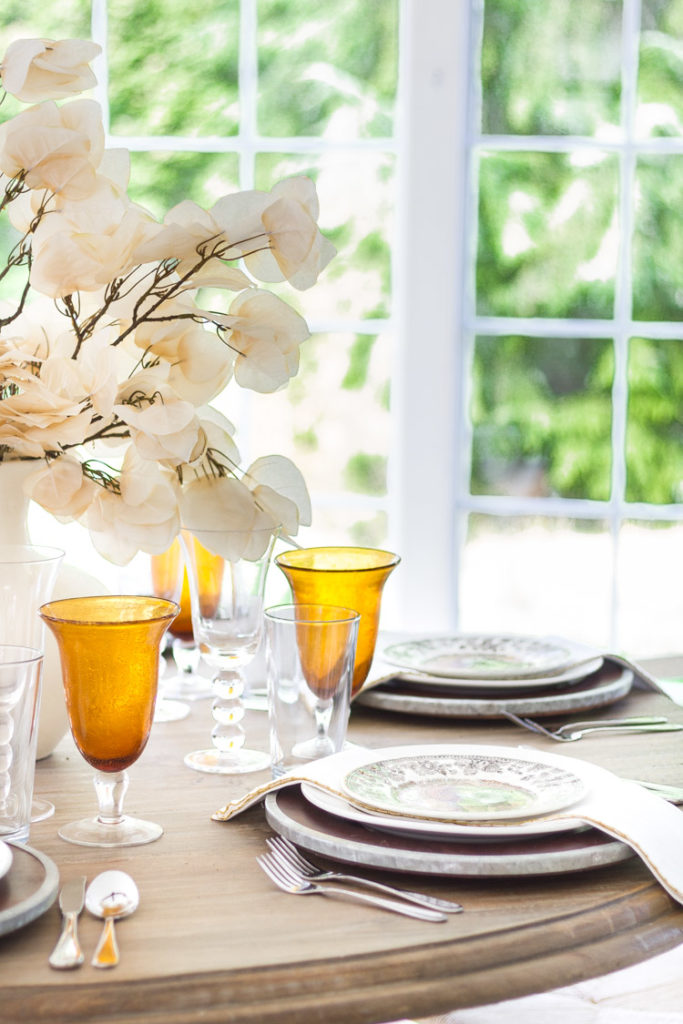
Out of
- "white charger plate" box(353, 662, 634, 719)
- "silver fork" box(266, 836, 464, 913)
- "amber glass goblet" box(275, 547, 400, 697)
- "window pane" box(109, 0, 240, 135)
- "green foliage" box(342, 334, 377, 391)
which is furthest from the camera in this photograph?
"green foliage" box(342, 334, 377, 391)

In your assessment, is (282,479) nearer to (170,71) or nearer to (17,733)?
(17,733)

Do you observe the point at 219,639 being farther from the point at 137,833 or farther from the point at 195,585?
the point at 137,833

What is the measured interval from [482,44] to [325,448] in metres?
1.09

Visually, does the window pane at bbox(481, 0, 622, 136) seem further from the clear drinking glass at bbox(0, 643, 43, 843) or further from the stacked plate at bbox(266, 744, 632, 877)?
the clear drinking glass at bbox(0, 643, 43, 843)

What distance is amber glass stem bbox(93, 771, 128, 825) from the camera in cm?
97

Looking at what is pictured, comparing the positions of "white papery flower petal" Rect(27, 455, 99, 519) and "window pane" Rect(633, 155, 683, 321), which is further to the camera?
"window pane" Rect(633, 155, 683, 321)

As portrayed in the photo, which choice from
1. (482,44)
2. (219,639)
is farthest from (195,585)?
(482,44)

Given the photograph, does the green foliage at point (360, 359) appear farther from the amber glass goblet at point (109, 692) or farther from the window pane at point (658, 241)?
the amber glass goblet at point (109, 692)

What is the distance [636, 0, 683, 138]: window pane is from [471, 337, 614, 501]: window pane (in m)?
0.52

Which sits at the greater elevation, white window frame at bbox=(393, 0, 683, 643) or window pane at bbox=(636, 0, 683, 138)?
window pane at bbox=(636, 0, 683, 138)

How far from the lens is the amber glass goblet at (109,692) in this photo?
914 mm

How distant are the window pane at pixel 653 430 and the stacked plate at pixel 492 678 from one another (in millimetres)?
1585

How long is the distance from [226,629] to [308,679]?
14 centimetres

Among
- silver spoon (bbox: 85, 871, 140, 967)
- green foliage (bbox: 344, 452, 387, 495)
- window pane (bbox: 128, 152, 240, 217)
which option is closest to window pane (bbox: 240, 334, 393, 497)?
green foliage (bbox: 344, 452, 387, 495)
